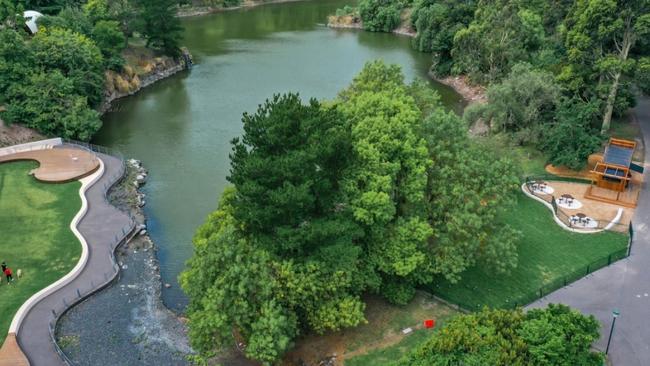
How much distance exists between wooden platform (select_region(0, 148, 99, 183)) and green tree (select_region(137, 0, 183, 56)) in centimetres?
2982

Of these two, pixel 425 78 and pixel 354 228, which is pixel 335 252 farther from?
pixel 425 78

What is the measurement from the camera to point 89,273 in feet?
105

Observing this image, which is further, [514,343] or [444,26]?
[444,26]

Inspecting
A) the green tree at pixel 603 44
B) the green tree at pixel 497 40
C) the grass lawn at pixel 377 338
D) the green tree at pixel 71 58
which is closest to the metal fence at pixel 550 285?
the grass lawn at pixel 377 338

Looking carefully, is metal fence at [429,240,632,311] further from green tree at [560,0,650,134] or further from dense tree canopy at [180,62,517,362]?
green tree at [560,0,650,134]

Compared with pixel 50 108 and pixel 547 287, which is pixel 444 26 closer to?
pixel 50 108

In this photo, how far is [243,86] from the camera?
224ft

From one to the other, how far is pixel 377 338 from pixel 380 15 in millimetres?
79897

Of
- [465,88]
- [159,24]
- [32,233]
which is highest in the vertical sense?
[159,24]

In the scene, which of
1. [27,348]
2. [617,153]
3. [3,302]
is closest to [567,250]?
[617,153]

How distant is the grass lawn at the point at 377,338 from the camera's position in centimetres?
2622

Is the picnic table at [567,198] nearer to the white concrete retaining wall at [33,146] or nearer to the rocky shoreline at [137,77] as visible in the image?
the white concrete retaining wall at [33,146]

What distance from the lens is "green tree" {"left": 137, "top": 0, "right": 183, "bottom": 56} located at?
237 feet

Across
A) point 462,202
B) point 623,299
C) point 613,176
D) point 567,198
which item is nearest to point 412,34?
point 613,176
